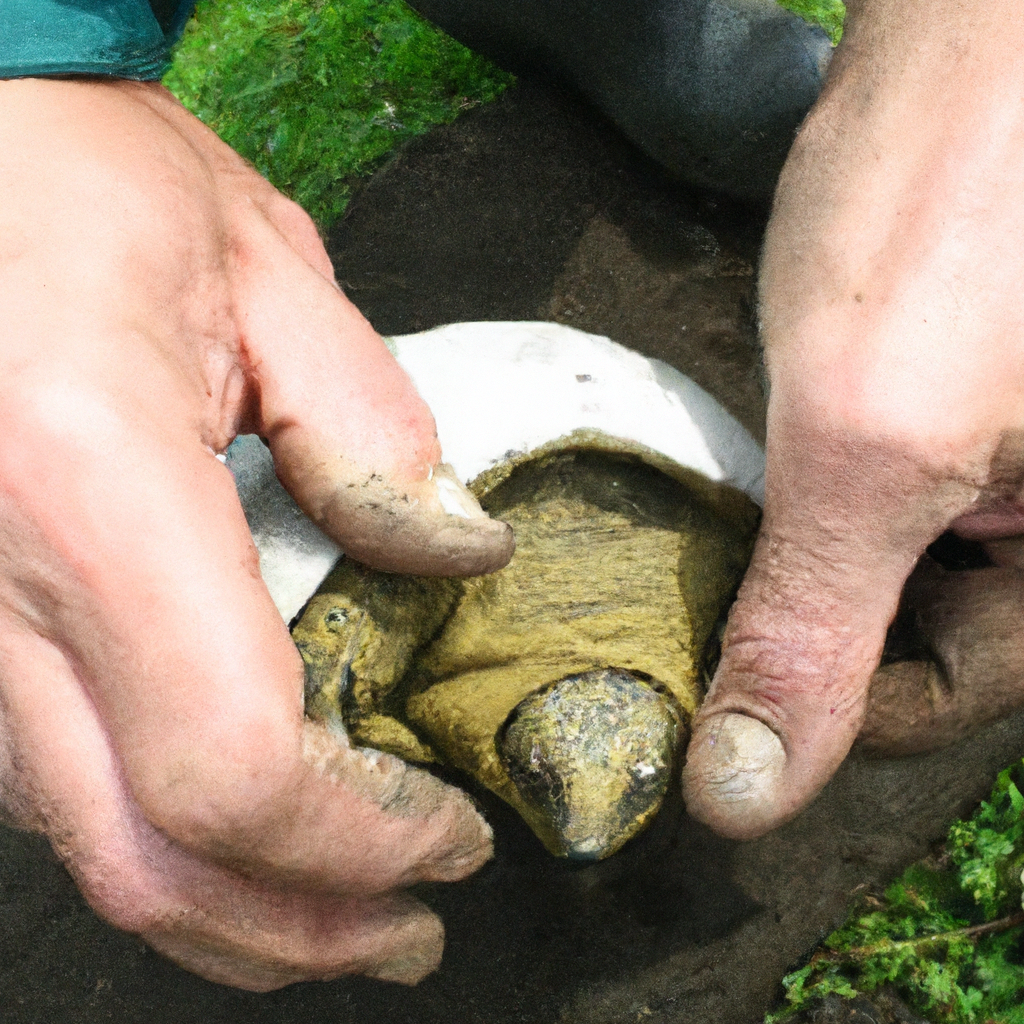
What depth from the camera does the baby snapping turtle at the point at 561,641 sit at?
1639 millimetres

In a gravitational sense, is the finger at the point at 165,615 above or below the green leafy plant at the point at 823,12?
below

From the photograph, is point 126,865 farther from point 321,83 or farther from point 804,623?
point 321,83

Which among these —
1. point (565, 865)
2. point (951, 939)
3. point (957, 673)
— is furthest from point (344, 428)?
point (951, 939)

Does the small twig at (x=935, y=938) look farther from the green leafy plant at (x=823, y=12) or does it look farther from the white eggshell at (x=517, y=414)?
the green leafy plant at (x=823, y=12)

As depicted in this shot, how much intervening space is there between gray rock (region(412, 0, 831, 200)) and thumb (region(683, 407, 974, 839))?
0.87m

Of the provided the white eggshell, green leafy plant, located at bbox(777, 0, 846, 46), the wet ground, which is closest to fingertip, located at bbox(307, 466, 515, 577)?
the white eggshell

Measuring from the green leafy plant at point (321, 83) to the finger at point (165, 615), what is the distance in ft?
4.62

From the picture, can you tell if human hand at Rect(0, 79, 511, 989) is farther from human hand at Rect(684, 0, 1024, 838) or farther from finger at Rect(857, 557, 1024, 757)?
finger at Rect(857, 557, 1024, 757)

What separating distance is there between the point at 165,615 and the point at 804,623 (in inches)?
37.8

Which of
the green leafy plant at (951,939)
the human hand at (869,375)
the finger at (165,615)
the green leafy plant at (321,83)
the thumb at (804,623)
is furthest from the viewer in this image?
the green leafy plant at (321,83)

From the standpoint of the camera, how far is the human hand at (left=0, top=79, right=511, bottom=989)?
137cm

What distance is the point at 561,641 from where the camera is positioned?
186 centimetres

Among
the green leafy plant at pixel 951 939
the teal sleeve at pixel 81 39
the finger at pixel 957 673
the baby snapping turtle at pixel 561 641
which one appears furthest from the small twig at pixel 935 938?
the teal sleeve at pixel 81 39

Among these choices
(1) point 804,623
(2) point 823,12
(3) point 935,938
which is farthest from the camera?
(2) point 823,12
